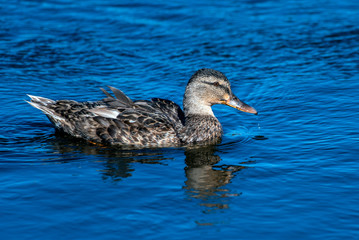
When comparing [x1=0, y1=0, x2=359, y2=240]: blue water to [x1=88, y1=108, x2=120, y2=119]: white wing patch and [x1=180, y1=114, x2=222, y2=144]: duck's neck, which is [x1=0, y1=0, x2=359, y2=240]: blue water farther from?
[x1=88, y1=108, x2=120, y2=119]: white wing patch

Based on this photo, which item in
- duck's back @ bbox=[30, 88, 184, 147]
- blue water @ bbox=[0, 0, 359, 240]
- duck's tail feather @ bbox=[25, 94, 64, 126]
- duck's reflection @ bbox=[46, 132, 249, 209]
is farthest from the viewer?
duck's tail feather @ bbox=[25, 94, 64, 126]

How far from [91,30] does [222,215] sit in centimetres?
1000

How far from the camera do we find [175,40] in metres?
15.8

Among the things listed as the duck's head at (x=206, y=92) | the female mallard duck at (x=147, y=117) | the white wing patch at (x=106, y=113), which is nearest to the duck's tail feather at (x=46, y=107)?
the female mallard duck at (x=147, y=117)

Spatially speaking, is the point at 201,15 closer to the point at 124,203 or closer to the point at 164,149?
the point at 164,149

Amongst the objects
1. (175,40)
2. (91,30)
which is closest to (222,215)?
(175,40)

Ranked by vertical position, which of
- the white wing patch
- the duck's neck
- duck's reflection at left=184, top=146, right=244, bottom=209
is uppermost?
the white wing patch

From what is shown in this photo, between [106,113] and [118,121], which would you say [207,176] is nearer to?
[118,121]

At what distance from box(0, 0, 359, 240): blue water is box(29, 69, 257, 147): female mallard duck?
0.26 metres

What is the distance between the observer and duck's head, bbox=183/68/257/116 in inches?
416

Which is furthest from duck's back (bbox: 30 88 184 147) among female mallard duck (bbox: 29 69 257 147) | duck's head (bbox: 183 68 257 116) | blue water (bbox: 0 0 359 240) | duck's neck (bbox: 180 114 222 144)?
duck's head (bbox: 183 68 257 116)

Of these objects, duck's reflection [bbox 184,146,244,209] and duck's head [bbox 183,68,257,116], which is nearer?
duck's reflection [bbox 184,146,244,209]

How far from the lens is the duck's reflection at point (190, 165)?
8289mm

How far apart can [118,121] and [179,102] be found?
2514mm
